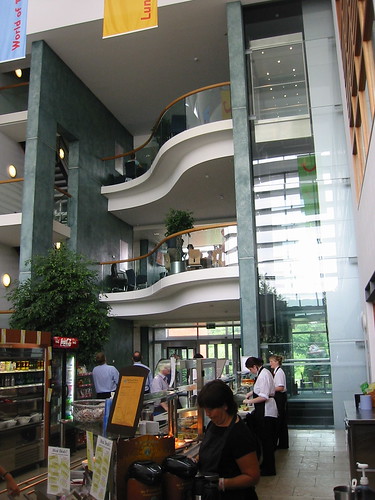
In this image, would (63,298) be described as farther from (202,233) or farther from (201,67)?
(201,67)

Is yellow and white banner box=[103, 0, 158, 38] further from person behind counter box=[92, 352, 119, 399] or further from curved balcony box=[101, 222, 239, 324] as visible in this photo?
person behind counter box=[92, 352, 119, 399]

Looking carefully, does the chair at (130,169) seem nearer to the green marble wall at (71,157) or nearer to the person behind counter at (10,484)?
the green marble wall at (71,157)

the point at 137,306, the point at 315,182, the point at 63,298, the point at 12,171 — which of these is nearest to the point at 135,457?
the point at 63,298

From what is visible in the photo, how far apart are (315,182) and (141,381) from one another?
8.61 m

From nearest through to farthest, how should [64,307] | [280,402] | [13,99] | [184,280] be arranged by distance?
[280,402] < [64,307] < [184,280] < [13,99]

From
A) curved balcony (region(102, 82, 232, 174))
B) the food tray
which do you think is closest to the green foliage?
curved balcony (region(102, 82, 232, 174))

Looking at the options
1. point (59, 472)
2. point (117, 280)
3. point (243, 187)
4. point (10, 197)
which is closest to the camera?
point (59, 472)

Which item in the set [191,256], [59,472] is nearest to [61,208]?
[191,256]

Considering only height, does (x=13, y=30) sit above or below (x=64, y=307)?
above

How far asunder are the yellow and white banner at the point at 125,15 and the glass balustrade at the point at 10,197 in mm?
5637

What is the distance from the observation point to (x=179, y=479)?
8.30 feet

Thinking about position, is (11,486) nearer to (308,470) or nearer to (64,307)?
(308,470)

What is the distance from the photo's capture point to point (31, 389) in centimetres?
768

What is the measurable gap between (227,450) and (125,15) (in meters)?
8.44
